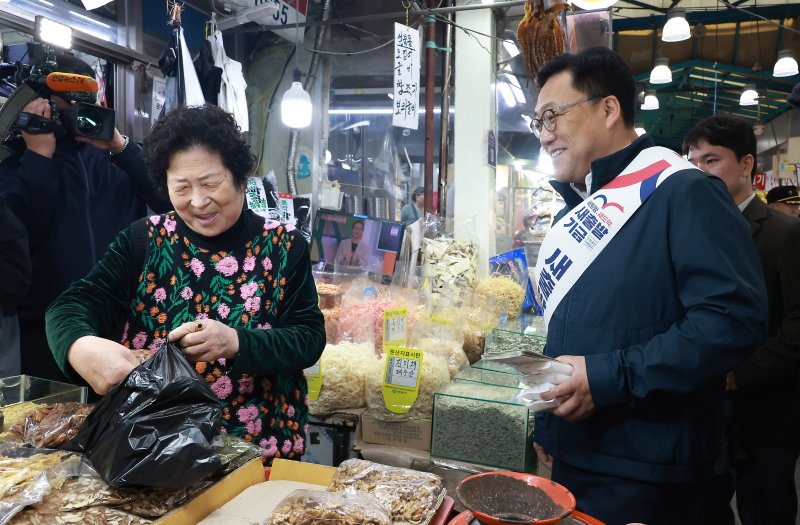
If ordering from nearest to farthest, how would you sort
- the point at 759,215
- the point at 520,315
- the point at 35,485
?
the point at 35,485
the point at 759,215
the point at 520,315

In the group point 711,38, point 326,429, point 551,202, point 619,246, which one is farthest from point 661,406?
point 711,38

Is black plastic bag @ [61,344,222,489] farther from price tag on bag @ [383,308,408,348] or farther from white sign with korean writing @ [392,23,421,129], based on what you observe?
white sign with korean writing @ [392,23,421,129]

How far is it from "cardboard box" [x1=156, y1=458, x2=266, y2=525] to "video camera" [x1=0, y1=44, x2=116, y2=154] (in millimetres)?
1352

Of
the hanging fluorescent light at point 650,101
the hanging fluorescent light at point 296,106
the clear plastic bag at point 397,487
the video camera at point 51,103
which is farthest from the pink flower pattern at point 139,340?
the hanging fluorescent light at point 650,101

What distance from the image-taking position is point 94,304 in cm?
146

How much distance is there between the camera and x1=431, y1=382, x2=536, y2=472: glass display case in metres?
1.84

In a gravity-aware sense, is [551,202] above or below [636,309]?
above

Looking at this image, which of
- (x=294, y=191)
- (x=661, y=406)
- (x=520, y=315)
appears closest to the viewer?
(x=661, y=406)

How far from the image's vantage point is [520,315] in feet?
11.0

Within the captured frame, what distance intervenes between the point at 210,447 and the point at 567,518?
2.07 feet

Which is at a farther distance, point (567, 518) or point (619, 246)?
point (619, 246)

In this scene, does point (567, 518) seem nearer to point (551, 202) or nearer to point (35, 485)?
point (35, 485)

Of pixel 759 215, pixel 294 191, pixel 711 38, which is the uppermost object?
pixel 711 38

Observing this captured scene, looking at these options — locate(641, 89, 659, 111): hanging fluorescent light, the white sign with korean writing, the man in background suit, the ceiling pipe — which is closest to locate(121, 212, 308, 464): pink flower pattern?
the man in background suit
